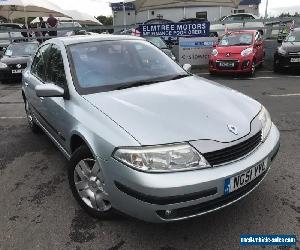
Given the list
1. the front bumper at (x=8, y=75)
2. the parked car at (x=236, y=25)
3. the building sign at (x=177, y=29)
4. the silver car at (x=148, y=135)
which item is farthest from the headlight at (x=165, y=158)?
the parked car at (x=236, y=25)

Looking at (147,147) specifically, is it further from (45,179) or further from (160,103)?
(45,179)

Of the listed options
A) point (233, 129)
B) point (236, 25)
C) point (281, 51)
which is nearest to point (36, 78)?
point (233, 129)

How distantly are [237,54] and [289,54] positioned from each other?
1581 mm

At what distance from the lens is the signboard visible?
43.1 ft

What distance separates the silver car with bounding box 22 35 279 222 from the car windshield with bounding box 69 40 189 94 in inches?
0.4

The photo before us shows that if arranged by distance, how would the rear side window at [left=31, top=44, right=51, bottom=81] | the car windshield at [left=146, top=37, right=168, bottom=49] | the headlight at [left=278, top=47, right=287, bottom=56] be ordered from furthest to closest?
the car windshield at [left=146, top=37, right=168, bottom=49] < the headlight at [left=278, top=47, right=287, bottom=56] < the rear side window at [left=31, top=44, right=51, bottom=81]

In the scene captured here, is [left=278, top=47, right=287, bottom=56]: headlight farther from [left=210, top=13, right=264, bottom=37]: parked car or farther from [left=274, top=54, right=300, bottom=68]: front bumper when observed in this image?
[left=210, top=13, right=264, bottom=37]: parked car

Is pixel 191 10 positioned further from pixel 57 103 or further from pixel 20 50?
pixel 57 103

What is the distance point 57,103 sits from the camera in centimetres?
381

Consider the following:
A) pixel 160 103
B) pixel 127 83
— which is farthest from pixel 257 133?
pixel 127 83

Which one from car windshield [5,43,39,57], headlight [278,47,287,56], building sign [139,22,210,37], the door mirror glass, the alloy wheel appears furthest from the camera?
building sign [139,22,210,37]

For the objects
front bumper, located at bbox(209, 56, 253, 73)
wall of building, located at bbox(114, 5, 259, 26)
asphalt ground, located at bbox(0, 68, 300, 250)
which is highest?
wall of building, located at bbox(114, 5, 259, 26)

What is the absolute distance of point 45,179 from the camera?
165 inches

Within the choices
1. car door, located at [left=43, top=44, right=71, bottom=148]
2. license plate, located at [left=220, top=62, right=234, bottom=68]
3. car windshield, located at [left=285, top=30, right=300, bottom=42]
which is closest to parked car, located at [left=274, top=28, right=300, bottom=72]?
car windshield, located at [left=285, top=30, right=300, bottom=42]
